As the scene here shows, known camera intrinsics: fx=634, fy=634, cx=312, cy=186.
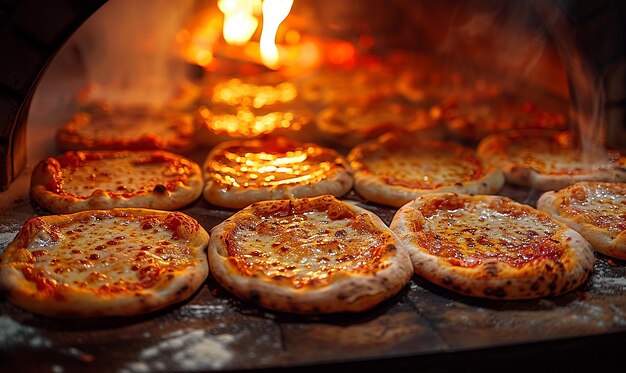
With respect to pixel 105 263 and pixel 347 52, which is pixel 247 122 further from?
pixel 347 52

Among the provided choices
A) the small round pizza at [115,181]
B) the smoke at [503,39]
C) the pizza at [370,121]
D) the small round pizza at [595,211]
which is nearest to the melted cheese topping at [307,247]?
the small round pizza at [115,181]

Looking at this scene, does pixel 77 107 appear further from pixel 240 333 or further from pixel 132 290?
pixel 240 333

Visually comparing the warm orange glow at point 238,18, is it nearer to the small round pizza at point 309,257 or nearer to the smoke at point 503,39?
the smoke at point 503,39

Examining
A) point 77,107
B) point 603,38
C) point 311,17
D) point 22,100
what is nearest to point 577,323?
point 603,38

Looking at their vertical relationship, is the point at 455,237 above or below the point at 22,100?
below

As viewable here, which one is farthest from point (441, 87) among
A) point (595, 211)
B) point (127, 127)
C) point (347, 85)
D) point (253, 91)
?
point (127, 127)
